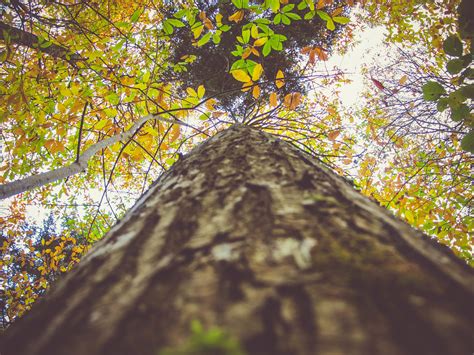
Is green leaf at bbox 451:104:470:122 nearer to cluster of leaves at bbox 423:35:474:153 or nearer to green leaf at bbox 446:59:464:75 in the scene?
cluster of leaves at bbox 423:35:474:153

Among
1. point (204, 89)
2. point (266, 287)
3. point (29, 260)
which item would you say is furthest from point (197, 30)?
point (29, 260)

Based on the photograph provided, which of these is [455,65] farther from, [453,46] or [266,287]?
[266,287]

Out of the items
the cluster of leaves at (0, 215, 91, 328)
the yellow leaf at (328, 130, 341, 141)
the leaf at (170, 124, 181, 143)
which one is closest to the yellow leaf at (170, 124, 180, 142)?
the leaf at (170, 124, 181, 143)

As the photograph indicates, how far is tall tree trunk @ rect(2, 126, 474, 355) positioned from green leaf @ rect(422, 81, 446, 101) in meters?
1.31

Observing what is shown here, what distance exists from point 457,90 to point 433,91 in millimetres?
116

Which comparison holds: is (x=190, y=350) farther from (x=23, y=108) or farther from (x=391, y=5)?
(x=391, y=5)

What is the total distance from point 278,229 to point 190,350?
13.6 inches

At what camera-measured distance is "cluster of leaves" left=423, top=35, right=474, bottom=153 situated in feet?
4.79

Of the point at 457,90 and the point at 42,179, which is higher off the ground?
the point at 42,179

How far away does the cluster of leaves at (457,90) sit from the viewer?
4.79 feet

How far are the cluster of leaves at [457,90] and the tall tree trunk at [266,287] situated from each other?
131 cm

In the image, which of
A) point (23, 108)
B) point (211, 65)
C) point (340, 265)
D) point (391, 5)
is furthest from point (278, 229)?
point (391, 5)

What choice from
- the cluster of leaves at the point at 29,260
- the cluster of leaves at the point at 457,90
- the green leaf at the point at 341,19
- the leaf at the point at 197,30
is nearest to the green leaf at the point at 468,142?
the cluster of leaves at the point at 457,90

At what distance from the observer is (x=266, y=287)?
0.44 m
